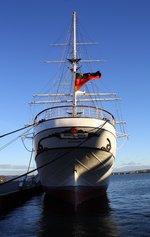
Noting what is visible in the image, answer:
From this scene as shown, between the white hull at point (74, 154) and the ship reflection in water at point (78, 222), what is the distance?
0.88m

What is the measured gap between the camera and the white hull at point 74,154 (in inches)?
797

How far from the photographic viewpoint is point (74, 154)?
791 inches

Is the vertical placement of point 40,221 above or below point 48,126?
below

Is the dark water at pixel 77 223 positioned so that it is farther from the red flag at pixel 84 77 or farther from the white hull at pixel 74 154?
the red flag at pixel 84 77

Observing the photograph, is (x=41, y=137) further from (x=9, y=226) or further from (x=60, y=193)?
(x=9, y=226)

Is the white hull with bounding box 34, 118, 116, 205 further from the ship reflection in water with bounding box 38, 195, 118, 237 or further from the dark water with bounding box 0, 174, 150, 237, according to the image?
the dark water with bounding box 0, 174, 150, 237

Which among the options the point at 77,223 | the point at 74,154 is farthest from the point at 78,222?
the point at 74,154

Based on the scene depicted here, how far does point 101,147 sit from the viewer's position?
69.9ft

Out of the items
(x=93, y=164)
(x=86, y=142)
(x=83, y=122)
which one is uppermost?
(x=83, y=122)

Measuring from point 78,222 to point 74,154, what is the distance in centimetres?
474

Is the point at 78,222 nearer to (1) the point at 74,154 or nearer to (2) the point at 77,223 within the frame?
(2) the point at 77,223


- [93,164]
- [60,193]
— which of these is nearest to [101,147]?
[93,164]

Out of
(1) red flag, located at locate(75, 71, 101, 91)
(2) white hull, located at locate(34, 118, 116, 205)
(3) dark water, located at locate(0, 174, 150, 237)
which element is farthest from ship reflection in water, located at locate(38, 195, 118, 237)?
(1) red flag, located at locate(75, 71, 101, 91)

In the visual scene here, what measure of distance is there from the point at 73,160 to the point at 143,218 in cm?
529
